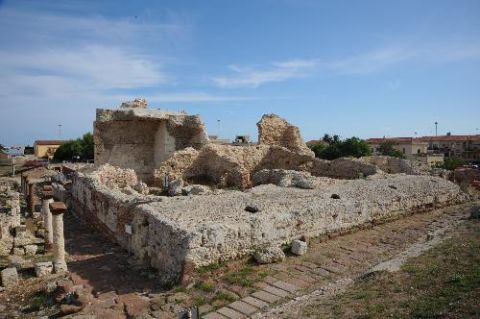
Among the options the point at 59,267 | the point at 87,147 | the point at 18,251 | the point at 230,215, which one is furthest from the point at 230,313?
the point at 87,147

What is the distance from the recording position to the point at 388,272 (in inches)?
277

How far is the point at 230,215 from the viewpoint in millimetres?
8500

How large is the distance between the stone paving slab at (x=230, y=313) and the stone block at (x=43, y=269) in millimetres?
4030

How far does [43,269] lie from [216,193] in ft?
14.8

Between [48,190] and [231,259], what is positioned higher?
[48,190]

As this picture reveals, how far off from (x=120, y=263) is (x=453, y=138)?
7636 centimetres

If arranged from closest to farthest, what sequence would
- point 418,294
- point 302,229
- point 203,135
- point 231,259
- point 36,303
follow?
point 418,294
point 36,303
point 231,259
point 302,229
point 203,135

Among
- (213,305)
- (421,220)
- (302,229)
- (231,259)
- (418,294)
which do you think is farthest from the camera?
(421,220)

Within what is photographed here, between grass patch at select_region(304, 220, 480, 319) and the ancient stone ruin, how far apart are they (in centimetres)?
213

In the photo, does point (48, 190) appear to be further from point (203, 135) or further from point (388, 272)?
point (203, 135)

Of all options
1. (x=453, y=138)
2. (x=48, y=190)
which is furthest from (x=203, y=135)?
(x=453, y=138)

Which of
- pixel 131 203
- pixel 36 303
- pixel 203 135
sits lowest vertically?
pixel 36 303

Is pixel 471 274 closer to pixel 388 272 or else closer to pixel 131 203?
pixel 388 272

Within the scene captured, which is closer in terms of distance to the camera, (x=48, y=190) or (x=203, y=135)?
(x=48, y=190)
